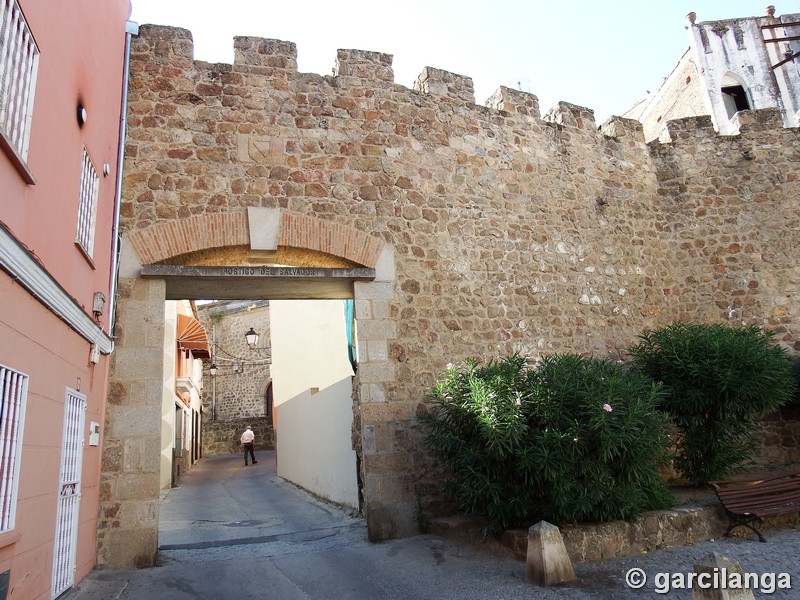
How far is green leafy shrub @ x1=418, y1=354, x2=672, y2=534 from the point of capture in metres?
4.71

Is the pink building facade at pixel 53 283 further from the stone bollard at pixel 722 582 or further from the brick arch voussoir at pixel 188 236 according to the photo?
the stone bollard at pixel 722 582

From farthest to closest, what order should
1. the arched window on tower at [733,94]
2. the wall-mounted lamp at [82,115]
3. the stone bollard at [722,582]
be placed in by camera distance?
the arched window on tower at [733,94] < the wall-mounted lamp at [82,115] < the stone bollard at [722,582]

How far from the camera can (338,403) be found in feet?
29.3

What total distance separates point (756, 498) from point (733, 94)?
1642 cm

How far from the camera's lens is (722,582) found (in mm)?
2719

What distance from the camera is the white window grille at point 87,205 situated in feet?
15.1

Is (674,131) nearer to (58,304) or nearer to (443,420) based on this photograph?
(443,420)

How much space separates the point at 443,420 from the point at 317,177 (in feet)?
9.66

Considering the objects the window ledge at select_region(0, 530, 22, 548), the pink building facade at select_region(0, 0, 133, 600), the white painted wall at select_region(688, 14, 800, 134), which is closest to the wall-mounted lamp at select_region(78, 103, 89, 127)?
the pink building facade at select_region(0, 0, 133, 600)

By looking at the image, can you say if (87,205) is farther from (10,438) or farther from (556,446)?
(556,446)

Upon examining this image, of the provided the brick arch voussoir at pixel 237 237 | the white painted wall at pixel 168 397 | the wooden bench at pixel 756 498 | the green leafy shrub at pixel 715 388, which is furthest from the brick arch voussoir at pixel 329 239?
Answer: the white painted wall at pixel 168 397

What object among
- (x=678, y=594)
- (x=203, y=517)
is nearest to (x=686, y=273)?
(x=678, y=594)

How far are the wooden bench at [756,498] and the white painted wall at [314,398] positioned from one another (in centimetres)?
436

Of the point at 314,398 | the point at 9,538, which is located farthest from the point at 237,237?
the point at 314,398
